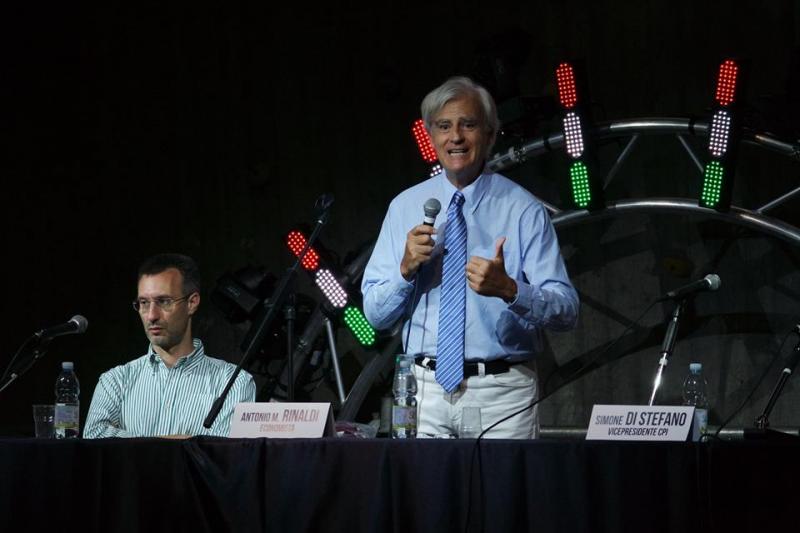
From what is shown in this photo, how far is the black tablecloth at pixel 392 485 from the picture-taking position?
2.43 m

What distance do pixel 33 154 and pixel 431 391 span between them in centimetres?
471

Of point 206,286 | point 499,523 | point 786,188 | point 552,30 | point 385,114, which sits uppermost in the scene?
point 552,30

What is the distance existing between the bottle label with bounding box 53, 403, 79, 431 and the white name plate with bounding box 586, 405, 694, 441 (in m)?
1.56

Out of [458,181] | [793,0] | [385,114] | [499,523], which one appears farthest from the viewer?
[385,114]

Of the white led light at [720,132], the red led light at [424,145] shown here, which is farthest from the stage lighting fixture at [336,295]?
the white led light at [720,132]

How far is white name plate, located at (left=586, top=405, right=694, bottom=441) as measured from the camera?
2479 millimetres

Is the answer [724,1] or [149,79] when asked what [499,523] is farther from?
[149,79]

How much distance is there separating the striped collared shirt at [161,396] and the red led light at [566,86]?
285 cm

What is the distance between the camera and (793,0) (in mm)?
6188

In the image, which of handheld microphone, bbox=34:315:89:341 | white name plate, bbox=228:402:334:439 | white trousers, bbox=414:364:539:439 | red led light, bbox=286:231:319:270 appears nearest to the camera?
white name plate, bbox=228:402:334:439

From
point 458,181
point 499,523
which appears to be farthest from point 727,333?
point 499,523

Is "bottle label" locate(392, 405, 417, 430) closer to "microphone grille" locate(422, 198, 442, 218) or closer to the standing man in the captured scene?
the standing man

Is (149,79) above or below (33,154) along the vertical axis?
above

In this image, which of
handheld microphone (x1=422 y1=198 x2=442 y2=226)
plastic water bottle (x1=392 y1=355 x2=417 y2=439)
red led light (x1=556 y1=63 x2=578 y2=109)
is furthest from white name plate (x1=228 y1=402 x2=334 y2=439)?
red led light (x1=556 y1=63 x2=578 y2=109)
